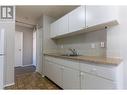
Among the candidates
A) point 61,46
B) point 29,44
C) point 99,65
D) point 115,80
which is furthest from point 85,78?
point 29,44

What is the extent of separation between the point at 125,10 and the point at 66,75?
1621 millimetres

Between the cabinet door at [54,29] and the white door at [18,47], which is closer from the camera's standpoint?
the cabinet door at [54,29]

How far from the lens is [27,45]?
5.98 metres

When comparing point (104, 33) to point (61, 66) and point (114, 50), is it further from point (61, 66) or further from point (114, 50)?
point (61, 66)

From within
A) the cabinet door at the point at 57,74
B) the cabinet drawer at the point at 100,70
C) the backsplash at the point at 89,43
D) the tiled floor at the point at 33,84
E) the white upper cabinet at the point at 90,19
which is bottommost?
the tiled floor at the point at 33,84

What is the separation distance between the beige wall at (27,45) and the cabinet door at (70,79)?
4.08m

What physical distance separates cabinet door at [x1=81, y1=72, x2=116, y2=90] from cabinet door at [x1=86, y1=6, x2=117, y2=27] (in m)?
0.91

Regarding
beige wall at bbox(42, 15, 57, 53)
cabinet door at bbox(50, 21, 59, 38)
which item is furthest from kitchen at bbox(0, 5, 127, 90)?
beige wall at bbox(42, 15, 57, 53)

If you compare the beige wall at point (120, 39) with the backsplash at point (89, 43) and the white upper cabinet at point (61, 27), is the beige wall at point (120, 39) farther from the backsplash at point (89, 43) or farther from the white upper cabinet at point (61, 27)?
the white upper cabinet at point (61, 27)

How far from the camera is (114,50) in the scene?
6.08ft

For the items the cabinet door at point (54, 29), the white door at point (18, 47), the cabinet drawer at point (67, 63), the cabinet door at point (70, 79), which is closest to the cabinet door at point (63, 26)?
the cabinet door at point (54, 29)

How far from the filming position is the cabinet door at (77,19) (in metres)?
2.22

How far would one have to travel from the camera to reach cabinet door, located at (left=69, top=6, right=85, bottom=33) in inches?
87.3

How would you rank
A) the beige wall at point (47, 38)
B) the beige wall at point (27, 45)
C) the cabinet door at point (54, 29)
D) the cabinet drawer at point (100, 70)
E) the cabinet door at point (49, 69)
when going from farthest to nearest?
the beige wall at point (27, 45)
the beige wall at point (47, 38)
the cabinet door at point (54, 29)
the cabinet door at point (49, 69)
the cabinet drawer at point (100, 70)
